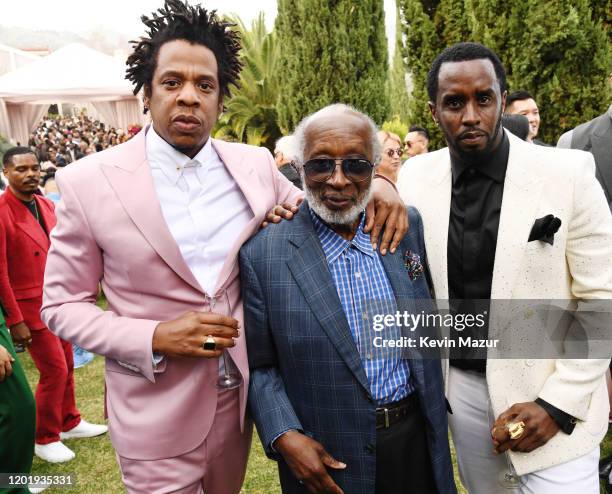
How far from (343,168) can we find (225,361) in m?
0.91

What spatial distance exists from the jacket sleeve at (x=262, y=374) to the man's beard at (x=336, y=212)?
0.35 metres

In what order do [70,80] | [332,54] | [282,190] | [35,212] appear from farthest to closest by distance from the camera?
[70,80]
[332,54]
[35,212]
[282,190]

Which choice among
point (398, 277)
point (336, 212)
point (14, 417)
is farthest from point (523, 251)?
point (14, 417)

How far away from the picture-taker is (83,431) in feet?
16.5

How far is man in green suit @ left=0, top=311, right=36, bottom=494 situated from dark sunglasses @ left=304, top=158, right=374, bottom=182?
224 cm

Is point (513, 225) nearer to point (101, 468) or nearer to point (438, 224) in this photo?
point (438, 224)

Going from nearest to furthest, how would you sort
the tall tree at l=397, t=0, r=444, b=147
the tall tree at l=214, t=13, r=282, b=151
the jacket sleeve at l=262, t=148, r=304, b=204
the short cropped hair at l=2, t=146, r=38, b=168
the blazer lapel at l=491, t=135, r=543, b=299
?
the blazer lapel at l=491, t=135, r=543, b=299, the jacket sleeve at l=262, t=148, r=304, b=204, the short cropped hair at l=2, t=146, r=38, b=168, the tall tree at l=397, t=0, r=444, b=147, the tall tree at l=214, t=13, r=282, b=151

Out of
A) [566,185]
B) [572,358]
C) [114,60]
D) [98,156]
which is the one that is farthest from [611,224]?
[114,60]

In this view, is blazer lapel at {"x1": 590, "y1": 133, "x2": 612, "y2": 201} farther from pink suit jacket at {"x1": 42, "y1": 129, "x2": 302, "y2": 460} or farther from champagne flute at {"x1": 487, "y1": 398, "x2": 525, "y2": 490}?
pink suit jacket at {"x1": 42, "y1": 129, "x2": 302, "y2": 460}

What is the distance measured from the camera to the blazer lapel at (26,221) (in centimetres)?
498

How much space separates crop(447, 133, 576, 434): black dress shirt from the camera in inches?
89.2

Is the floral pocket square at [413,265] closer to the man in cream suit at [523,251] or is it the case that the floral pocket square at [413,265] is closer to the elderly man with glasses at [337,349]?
the elderly man with glasses at [337,349]

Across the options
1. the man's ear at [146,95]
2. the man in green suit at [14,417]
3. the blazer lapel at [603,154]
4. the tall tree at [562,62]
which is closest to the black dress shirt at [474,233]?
the man's ear at [146,95]

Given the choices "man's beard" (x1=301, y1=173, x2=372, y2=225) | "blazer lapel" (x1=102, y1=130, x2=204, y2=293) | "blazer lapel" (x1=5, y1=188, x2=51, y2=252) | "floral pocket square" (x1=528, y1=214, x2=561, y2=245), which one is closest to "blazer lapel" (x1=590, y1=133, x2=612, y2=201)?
"floral pocket square" (x1=528, y1=214, x2=561, y2=245)
